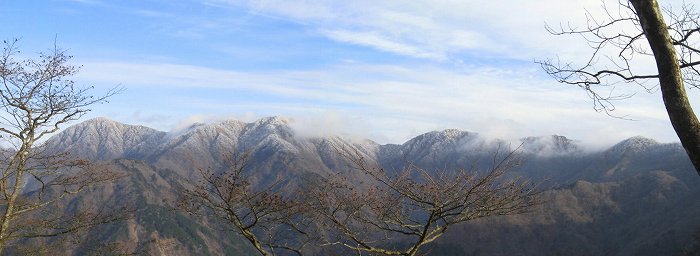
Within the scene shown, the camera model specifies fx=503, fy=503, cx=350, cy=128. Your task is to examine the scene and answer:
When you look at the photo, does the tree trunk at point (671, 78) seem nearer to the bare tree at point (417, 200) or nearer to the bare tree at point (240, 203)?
the bare tree at point (417, 200)

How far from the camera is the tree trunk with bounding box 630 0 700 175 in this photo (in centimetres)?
573

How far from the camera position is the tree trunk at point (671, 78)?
5734mm

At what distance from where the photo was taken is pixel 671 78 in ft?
19.0

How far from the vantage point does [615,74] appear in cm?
716

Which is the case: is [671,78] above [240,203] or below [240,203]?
above

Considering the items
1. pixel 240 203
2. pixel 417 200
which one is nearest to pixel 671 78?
pixel 417 200

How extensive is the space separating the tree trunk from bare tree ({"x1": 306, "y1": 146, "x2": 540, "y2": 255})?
609 centimetres

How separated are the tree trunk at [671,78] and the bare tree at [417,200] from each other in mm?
6087

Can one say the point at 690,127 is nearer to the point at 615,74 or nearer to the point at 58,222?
the point at 615,74

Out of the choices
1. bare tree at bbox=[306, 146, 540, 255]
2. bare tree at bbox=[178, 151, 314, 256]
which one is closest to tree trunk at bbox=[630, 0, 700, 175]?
bare tree at bbox=[306, 146, 540, 255]

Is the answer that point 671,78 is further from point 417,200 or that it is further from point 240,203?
point 240,203

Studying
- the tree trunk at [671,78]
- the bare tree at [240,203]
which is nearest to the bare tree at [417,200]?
the bare tree at [240,203]

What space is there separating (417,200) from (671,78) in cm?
721

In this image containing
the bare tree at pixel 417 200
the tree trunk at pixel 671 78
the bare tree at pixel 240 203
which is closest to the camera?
the tree trunk at pixel 671 78
